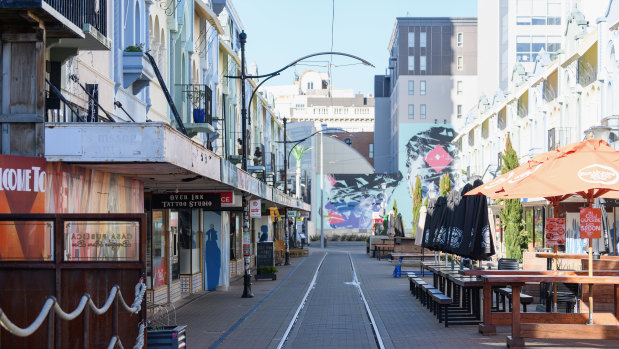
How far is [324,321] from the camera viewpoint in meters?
18.8

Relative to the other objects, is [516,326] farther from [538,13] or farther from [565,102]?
[538,13]

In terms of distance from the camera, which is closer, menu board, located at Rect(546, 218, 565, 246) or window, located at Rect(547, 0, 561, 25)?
menu board, located at Rect(546, 218, 565, 246)

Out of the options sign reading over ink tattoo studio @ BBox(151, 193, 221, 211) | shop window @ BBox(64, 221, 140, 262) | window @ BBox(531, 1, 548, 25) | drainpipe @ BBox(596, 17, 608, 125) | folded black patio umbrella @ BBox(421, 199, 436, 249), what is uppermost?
window @ BBox(531, 1, 548, 25)

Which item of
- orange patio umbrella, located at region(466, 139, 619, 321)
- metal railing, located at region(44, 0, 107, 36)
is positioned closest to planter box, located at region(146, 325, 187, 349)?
metal railing, located at region(44, 0, 107, 36)

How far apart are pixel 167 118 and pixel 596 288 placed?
13.2 m

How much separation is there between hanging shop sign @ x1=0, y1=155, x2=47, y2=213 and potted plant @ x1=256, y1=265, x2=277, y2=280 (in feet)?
75.7

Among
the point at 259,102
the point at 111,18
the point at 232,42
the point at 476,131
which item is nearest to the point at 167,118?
the point at 111,18

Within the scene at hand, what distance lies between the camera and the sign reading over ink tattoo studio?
21.1 meters

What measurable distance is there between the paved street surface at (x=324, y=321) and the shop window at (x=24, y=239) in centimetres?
548

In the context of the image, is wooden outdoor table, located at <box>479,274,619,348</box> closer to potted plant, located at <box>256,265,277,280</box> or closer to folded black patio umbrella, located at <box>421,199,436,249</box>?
folded black patio umbrella, located at <box>421,199,436,249</box>

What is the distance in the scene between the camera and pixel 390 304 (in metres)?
22.9

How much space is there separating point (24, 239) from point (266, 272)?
81.7ft

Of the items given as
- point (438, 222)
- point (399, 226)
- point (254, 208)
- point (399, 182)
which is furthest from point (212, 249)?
point (399, 182)

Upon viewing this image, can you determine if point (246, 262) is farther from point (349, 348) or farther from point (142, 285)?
point (142, 285)
